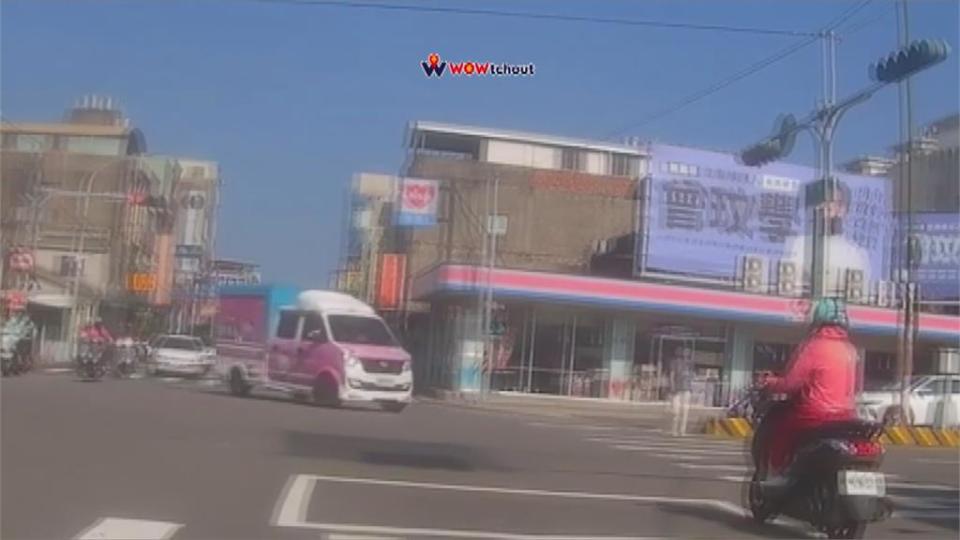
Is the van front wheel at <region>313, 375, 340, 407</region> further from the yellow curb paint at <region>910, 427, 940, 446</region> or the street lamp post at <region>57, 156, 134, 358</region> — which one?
the yellow curb paint at <region>910, 427, 940, 446</region>

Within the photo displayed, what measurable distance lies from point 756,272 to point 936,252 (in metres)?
2.39

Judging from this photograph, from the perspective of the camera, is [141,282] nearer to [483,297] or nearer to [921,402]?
[483,297]

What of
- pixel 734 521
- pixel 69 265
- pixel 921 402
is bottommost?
pixel 734 521

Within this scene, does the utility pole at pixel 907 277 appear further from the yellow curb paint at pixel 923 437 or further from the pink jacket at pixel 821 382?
the yellow curb paint at pixel 923 437

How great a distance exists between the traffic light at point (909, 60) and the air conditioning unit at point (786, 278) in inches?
65.2

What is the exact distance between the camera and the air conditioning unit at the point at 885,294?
9.92 m

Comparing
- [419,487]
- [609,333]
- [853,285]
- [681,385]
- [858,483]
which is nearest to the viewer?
[858,483]

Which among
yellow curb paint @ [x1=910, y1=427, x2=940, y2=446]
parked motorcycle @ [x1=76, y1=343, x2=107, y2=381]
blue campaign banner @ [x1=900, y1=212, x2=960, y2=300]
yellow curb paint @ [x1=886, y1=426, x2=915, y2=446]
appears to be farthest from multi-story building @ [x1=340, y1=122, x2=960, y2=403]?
yellow curb paint @ [x1=910, y1=427, x2=940, y2=446]

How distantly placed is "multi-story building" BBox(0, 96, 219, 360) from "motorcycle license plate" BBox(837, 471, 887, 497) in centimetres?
424

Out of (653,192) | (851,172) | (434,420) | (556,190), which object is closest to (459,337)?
(434,420)

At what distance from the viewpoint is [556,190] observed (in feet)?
28.6

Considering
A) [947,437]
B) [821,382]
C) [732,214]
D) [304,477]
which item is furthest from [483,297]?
[947,437]

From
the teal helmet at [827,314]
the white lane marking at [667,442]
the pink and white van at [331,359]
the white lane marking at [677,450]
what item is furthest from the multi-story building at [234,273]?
the white lane marking at [667,442]

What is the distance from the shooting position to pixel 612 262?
10258 millimetres
